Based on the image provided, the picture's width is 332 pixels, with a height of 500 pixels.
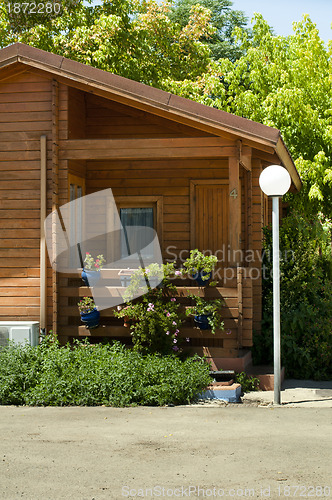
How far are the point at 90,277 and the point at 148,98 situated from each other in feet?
8.76

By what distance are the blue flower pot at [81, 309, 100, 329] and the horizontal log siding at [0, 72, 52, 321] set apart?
0.94 metres

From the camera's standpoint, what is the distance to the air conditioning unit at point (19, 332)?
9.47m

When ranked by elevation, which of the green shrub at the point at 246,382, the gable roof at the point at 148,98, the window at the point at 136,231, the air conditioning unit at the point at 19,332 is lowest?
the green shrub at the point at 246,382

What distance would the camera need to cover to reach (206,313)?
906 cm

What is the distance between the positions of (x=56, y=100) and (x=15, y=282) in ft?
9.27

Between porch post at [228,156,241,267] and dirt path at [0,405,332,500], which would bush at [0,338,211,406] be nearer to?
dirt path at [0,405,332,500]

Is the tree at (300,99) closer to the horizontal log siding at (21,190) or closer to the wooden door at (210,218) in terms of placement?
the wooden door at (210,218)

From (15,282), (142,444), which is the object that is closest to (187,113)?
(15,282)

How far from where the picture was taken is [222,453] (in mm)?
5988

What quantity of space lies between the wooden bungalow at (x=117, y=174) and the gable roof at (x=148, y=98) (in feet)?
Result: 0.05

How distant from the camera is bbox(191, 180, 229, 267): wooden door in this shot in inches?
448

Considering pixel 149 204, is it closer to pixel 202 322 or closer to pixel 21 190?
pixel 21 190

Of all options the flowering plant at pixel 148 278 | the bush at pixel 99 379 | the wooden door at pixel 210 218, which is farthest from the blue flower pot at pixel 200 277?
the wooden door at pixel 210 218

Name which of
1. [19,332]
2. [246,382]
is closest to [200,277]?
[246,382]
